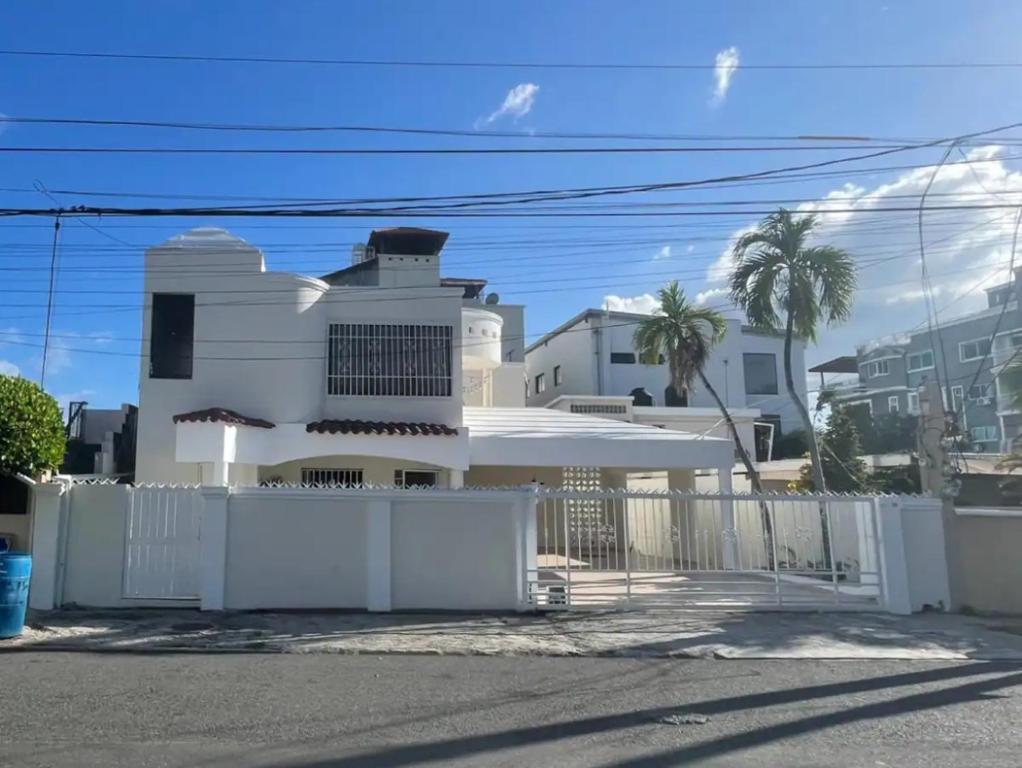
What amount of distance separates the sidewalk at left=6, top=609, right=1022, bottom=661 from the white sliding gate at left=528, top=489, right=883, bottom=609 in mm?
296

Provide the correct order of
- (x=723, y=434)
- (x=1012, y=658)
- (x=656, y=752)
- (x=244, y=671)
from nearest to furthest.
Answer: (x=656, y=752) → (x=244, y=671) → (x=1012, y=658) → (x=723, y=434)

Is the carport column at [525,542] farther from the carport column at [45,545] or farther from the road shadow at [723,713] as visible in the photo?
the carport column at [45,545]

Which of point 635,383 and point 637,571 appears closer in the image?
point 637,571

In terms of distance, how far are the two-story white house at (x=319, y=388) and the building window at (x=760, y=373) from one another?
72.4 ft

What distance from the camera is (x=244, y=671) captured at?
7.30 metres

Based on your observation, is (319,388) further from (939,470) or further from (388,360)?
(939,470)

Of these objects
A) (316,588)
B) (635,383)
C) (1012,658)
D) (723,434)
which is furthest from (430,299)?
(635,383)

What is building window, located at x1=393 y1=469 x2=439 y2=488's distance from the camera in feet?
56.2

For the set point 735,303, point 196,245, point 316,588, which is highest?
point 196,245

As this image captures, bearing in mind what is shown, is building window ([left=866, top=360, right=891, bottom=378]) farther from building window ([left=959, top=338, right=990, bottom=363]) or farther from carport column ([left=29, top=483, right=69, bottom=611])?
carport column ([left=29, top=483, right=69, bottom=611])

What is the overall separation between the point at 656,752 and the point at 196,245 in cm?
1431

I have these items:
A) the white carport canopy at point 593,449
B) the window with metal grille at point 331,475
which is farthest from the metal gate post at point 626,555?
the window with metal grille at point 331,475

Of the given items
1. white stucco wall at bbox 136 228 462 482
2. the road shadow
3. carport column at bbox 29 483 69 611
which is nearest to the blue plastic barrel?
carport column at bbox 29 483 69 611

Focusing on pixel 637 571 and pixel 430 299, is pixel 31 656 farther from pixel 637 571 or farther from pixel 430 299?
pixel 430 299
